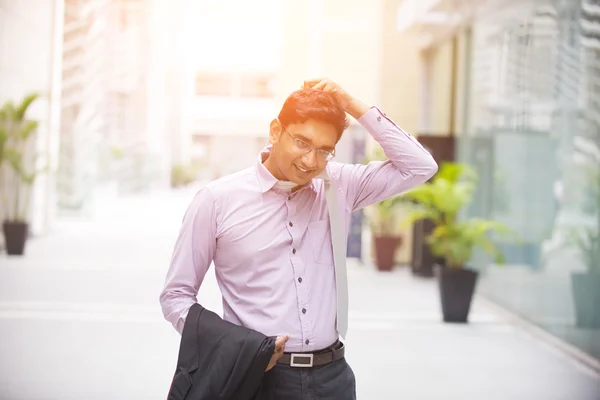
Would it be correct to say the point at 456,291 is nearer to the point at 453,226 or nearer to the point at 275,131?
the point at 453,226

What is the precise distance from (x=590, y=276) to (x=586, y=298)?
0.17 meters

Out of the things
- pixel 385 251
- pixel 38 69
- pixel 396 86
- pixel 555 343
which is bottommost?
pixel 555 343

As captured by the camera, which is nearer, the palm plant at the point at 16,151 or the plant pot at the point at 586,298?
the plant pot at the point at 586,298

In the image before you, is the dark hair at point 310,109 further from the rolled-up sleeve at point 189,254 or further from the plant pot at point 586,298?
the plant pot at point 586,298

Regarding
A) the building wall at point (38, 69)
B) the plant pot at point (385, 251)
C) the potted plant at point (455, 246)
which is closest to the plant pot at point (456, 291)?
the potted plant at point (455, 246)

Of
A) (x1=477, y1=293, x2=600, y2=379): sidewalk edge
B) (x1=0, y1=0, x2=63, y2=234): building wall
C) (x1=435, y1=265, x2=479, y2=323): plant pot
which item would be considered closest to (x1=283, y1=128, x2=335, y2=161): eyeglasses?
(x1=477, y1=293, x2=600, y2=379): sidewalk edge

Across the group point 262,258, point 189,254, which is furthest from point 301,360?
point 189,254

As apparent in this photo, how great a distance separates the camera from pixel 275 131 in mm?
1815

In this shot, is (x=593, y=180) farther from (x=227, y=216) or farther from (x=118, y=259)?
(x=118, y=259)

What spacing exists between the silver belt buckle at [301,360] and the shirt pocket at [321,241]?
8.7 inches

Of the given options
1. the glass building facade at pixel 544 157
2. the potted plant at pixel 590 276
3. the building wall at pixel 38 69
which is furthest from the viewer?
the building wall at pixel 38 69

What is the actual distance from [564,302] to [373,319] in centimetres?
160

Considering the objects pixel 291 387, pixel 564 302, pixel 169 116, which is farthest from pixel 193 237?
pixel 169 116

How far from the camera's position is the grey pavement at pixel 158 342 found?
14.8ft
